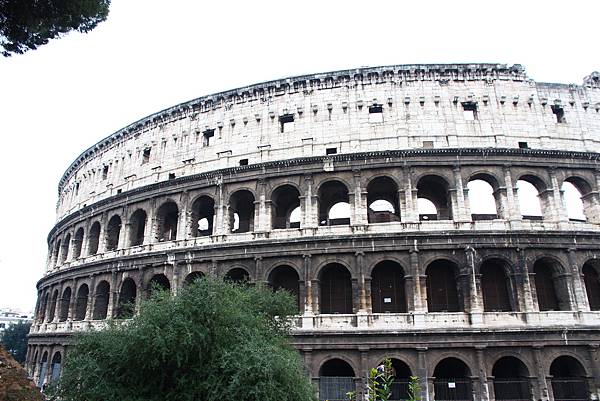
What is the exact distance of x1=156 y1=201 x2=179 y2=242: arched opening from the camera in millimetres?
20578

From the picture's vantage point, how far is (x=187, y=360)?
31.3 feet

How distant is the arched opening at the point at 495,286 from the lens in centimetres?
1610

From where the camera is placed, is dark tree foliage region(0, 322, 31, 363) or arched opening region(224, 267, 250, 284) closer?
arched opening region(224, 267, 250, 284)

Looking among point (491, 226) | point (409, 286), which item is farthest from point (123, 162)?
point (491, 226)

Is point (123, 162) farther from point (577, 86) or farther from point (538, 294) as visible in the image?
point (577, 86)

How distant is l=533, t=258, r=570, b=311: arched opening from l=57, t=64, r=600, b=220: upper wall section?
4948 mm

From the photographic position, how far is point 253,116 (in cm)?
1989

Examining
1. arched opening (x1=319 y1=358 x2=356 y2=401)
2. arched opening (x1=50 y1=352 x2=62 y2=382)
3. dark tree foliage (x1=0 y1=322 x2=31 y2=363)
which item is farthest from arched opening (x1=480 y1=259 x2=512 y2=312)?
dark tree foliage (x1=0 y1=322 x2=31 y2=363)

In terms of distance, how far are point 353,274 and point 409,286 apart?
82.8 inches

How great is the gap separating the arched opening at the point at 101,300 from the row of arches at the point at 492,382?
12101 millimetres

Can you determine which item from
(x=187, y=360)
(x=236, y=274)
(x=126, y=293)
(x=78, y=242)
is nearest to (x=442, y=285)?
(x=236, y=274)

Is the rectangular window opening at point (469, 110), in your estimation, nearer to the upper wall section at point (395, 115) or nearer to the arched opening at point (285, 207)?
the upper wall section at point (395, 115)

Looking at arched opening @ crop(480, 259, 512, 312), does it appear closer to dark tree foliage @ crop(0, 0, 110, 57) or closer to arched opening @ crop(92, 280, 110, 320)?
dark tree foliage @ crop(0, 0, 110, 57)

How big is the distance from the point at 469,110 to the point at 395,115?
3.21 meters
